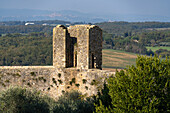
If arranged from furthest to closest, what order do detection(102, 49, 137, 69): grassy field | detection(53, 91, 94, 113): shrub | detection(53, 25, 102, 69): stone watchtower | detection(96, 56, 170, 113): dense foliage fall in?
detection(102, 49, 137, 69): grassy field, detection(53, 25, 102, 69): stone watchtower, detection(53, 91, 94, 113): shrub, detection(96, 56, 170, 113): dense foliage

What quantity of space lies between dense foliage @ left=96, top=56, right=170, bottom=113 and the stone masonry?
3.94m

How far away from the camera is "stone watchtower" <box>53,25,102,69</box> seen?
636 inches

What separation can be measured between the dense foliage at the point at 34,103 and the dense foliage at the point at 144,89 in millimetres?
2783

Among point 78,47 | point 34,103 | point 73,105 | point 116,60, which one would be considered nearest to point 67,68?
point 78,47

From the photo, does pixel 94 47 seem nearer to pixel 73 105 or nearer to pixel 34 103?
pixel 73 105

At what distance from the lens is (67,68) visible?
53.8 feet

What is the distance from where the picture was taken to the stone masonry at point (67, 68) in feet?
53.0

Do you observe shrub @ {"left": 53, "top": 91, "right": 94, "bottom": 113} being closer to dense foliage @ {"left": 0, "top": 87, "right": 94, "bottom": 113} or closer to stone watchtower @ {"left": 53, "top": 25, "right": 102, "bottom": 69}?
dense foliage @ {"left": 0, "top": 87, "right": 94, "bottom": 113}

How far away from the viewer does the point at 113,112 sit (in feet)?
39.5

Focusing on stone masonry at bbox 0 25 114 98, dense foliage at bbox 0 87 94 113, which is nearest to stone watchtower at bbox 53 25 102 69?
stone masonry at bbox 0 25 114 98

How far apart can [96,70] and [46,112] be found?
3.05 m

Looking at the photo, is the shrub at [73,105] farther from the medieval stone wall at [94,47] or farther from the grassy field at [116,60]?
the grassy field at [116,60]

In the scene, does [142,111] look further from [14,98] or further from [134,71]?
[14,98]

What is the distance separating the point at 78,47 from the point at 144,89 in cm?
569
